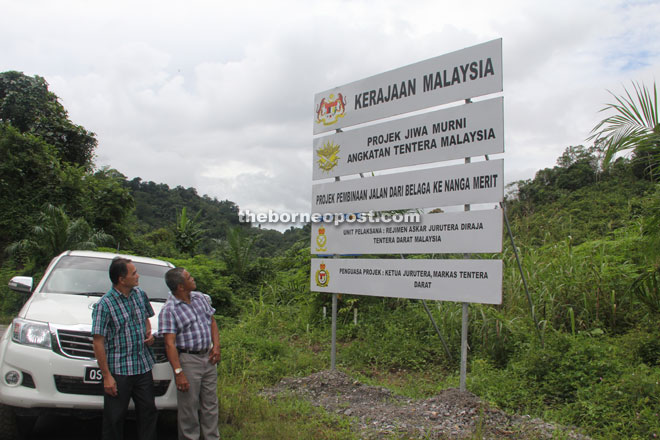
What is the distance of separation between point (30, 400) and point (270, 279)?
10.7m

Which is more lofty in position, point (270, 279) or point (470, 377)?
point (270, 279)

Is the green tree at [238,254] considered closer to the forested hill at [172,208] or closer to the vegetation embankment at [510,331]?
the vegetation embankment at [510,331]

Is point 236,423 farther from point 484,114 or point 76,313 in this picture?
point 484,114

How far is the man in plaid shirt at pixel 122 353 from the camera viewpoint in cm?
378

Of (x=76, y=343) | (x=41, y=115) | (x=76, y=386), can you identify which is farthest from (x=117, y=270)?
(x=41, y=115)

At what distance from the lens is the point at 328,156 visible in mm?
7215

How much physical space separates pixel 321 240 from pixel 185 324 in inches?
130

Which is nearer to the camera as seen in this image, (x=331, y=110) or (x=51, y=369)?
(x=51, y=369)

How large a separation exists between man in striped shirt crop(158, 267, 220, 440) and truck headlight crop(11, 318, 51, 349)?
1.02 m

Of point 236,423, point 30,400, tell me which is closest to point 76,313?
point 30,400

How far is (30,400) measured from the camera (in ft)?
13.2

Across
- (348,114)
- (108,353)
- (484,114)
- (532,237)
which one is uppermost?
(348,114)

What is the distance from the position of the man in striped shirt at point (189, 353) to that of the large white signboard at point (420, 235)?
8.98ft

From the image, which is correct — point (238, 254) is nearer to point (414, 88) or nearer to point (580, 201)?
point (414, 88)
